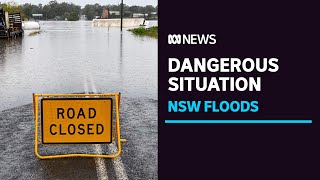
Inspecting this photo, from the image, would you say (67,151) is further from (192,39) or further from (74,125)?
(192,39)

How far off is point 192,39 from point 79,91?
927 cm

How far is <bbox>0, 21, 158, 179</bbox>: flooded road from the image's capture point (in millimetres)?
7516

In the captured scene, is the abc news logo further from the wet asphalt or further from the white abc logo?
the wet asphalt

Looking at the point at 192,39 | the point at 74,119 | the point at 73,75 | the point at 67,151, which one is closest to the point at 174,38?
the point at 192,39

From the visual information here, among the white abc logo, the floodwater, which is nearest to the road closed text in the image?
the white abc logo

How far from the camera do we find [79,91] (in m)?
14.2

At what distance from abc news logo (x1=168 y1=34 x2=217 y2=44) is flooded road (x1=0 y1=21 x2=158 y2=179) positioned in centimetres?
258

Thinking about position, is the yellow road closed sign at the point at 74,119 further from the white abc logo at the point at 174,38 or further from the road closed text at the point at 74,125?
the white abc logo at the point at 174,38

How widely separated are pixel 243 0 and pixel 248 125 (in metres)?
1.32

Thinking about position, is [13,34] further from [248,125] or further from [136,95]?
[248,125]

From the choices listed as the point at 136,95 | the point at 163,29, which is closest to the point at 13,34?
the point at 136,95

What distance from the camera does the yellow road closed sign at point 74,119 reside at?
8055 mm

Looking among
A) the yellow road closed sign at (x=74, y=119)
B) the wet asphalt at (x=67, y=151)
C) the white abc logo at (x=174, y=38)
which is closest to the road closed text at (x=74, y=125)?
the yellow road closed sign at (x=74, y=119)

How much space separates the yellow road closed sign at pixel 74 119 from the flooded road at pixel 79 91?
36cm
